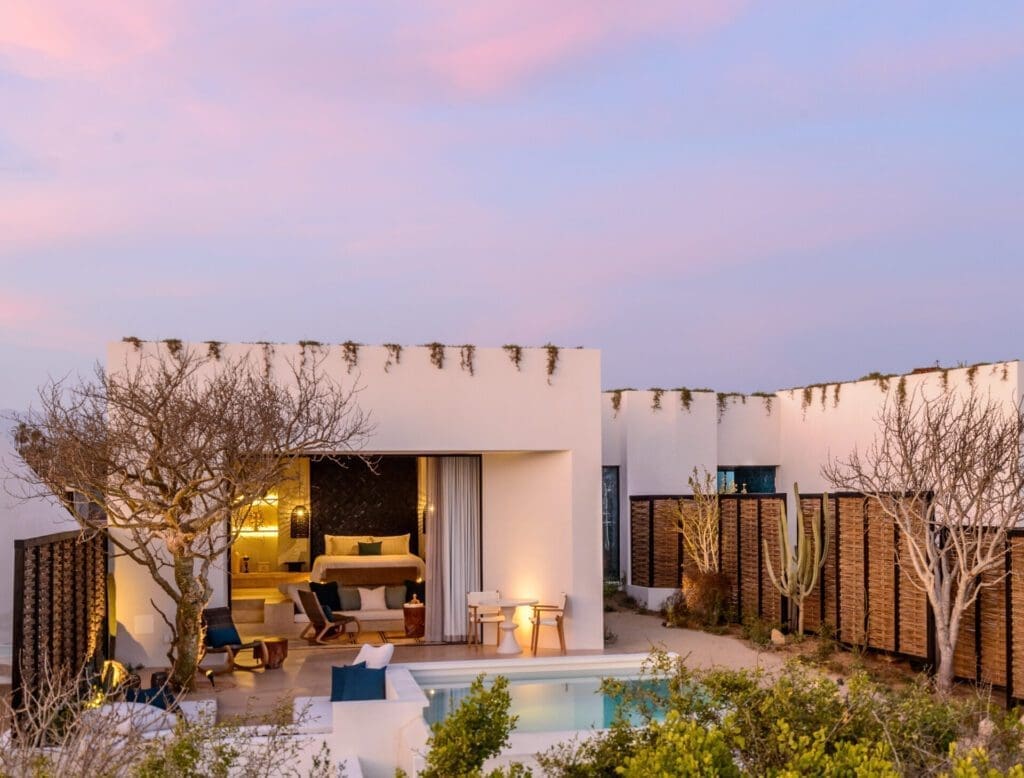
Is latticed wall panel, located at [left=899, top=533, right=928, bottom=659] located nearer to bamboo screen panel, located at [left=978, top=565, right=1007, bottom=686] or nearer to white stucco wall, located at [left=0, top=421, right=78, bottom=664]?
bamboo screen panel, located at [left=978, top=565, right=1007, bottom=686]

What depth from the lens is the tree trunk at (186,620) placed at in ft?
37.7

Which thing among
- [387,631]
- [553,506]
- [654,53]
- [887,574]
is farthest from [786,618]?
[654,53]

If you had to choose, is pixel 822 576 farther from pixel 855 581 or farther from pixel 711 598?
pixel 711 598

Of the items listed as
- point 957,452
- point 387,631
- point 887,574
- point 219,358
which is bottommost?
point 387,631

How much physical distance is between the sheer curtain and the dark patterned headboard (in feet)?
17.0

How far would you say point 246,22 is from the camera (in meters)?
11.4

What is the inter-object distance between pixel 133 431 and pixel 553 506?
19.7 ft

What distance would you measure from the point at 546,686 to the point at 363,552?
9300 millimetres

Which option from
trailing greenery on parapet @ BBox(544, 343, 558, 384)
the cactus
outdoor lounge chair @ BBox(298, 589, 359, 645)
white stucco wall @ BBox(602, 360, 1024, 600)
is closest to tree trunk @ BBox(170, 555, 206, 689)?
outdoor lounge chair @ BBox(298, 589, 359, 645)

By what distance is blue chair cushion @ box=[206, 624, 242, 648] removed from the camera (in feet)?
43.4

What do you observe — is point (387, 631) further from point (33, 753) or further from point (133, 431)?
point (33, 753)

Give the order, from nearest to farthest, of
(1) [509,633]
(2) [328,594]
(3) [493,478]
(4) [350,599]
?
(1) [509,633] < (3) [493,478] < (2) [328,594] < (4) [350,599]

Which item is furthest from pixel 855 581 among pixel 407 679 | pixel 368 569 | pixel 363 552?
pixel 363 552

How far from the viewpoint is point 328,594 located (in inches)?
634
